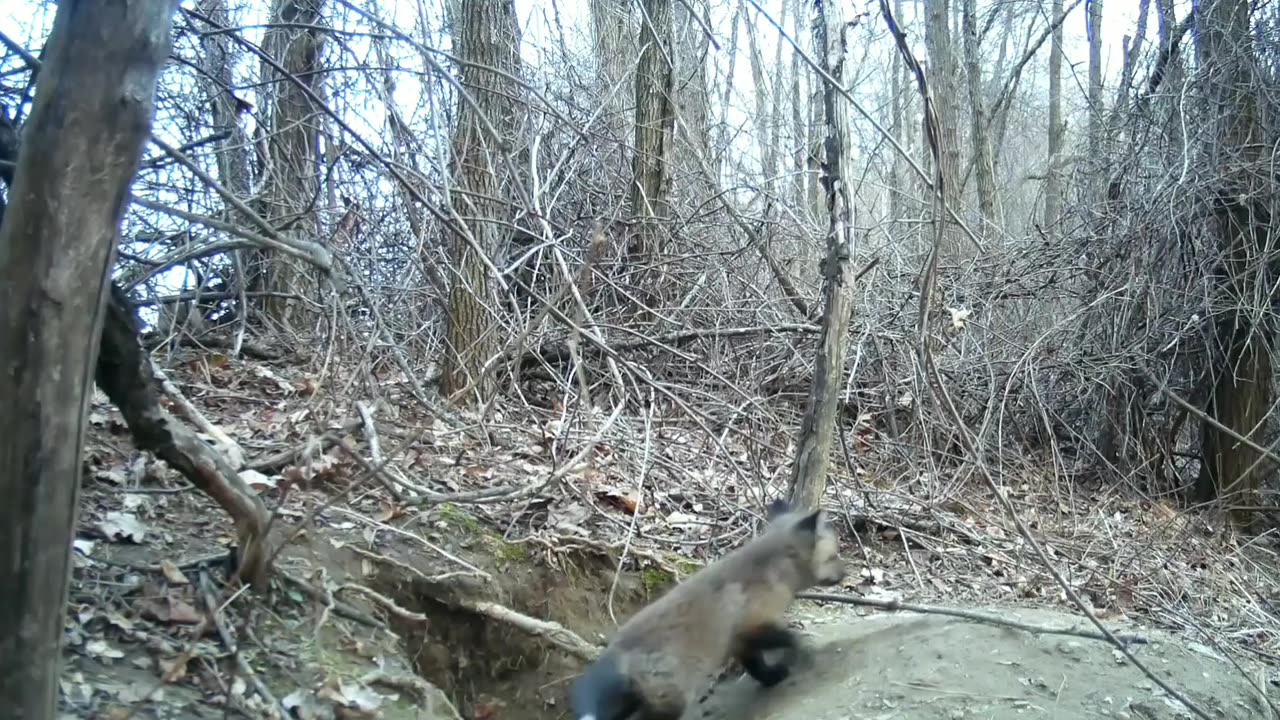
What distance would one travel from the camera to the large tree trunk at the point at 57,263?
2379 millimetres

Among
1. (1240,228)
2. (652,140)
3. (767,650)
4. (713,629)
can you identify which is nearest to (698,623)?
(713,629)

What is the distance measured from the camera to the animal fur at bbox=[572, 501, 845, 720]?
165 inches

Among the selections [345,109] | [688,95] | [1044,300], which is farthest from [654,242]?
[1044,300]

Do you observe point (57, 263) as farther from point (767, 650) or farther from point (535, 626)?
point (767, 650)

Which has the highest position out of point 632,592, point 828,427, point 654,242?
point 654,242

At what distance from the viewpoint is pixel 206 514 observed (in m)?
4.79

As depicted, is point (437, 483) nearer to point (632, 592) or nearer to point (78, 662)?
point (632, 592)

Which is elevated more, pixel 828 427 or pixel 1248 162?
pixel 1248 162

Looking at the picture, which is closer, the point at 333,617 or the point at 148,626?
the point at 148,626

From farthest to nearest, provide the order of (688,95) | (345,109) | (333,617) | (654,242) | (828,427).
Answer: (688,95), (654,242), (345,109), (828,427), (333,617)

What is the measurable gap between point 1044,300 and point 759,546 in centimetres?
618

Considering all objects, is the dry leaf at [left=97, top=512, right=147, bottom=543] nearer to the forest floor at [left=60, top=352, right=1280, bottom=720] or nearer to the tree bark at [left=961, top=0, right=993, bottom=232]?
the forest floor at [left=60, top=352, right=1280, bottom=720]

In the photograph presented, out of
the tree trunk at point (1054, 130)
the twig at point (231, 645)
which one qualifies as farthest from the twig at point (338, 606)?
the tree trunk at point (1054, 130)

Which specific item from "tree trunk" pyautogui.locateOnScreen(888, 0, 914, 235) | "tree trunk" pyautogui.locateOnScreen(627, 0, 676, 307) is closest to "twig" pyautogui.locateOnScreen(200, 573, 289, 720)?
"tree trunk" pyautogui.locateOnScreen(888, 0, 914, 235)
